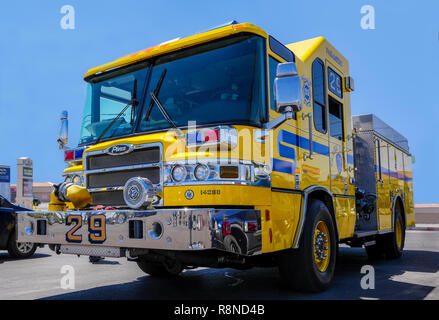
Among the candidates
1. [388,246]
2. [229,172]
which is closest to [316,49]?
[229,172]

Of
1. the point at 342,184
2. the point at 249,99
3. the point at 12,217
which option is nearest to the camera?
the point at 249,99

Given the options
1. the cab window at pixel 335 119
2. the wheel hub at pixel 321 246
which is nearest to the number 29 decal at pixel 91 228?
the wheel hub at pixel 321 246

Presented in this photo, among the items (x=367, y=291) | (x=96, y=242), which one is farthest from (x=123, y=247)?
(x=367, y=291)

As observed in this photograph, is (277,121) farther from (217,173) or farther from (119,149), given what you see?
(119,149)

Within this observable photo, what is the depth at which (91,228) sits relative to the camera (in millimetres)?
4172

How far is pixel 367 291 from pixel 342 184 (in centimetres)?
154

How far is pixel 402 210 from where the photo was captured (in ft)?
30.4

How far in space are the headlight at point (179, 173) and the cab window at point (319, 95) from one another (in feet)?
7.17

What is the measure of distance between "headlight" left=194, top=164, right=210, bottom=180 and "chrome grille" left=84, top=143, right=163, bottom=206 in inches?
15.9

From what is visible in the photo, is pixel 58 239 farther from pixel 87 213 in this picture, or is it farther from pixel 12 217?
pixel 12 217

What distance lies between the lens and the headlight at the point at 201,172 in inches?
156

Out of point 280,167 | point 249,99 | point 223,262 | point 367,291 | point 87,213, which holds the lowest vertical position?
point 367,291

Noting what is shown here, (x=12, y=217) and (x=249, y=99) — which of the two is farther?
(x=12, y=217)
